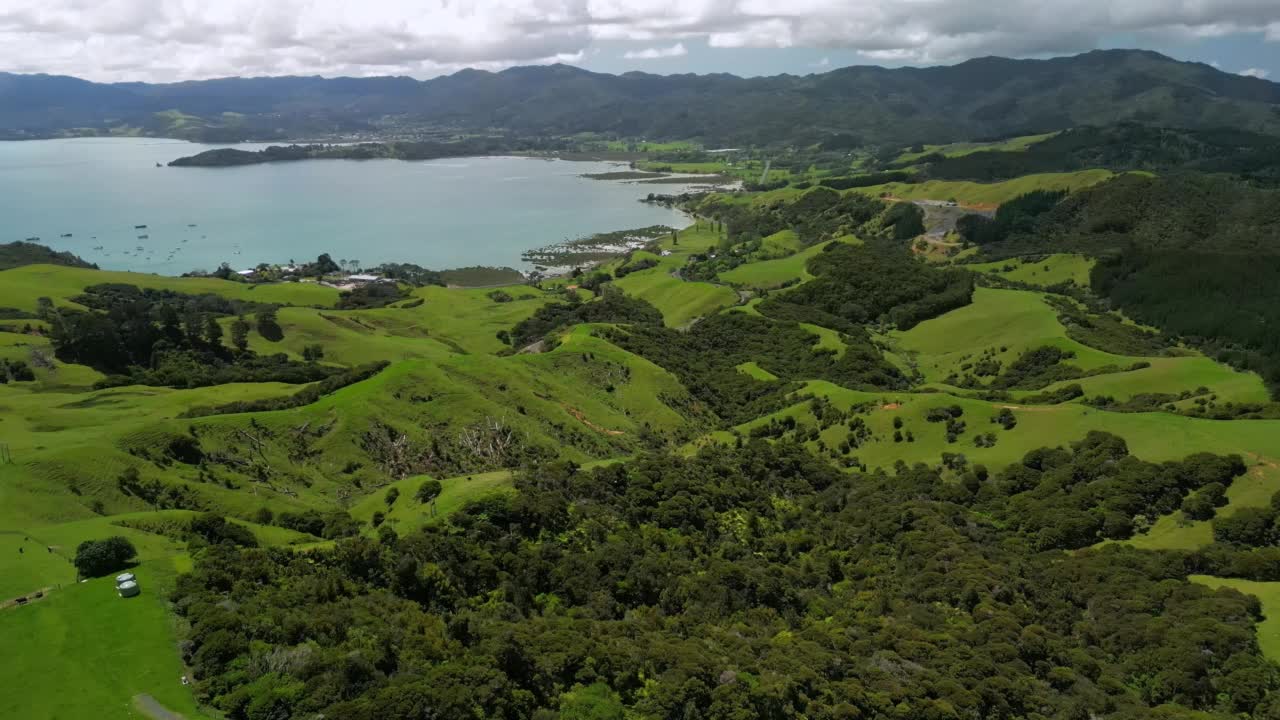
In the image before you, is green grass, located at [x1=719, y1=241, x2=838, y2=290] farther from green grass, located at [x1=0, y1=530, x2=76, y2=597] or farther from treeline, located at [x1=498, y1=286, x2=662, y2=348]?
green grass, located at [x1=0, y1=530, x2=76, y2=597]

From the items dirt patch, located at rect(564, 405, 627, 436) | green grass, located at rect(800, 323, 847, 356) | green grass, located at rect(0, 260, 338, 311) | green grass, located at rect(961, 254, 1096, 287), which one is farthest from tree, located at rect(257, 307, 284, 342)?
green grass, located at rect(961, 254, 1096, 287)

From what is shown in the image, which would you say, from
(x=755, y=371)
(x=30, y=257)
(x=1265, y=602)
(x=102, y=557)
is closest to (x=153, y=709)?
(x=102, y=557)

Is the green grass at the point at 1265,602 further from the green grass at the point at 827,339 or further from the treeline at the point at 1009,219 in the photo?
the treeline at the point at 1009,219

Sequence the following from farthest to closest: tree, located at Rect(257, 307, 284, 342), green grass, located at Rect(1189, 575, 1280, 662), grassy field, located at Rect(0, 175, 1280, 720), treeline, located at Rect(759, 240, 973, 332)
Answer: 1. treeline, located at Rect(759, 240, 973, 332)
2. tree, located at Rect(257, 307, 284, 342)
3. green grass, located at Rect(1189, 575, 1280, 662)
4. grassy field, located at Rect(0, 175, 1280, 720)

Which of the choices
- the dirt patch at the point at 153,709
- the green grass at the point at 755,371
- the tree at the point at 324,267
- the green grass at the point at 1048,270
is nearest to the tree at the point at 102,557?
the dirt patch at the point at 153,709

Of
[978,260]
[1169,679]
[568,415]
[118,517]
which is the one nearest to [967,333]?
[978,260]

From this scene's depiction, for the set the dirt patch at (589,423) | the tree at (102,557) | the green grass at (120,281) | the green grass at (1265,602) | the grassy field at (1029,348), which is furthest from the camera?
the green grass at (120,281)
